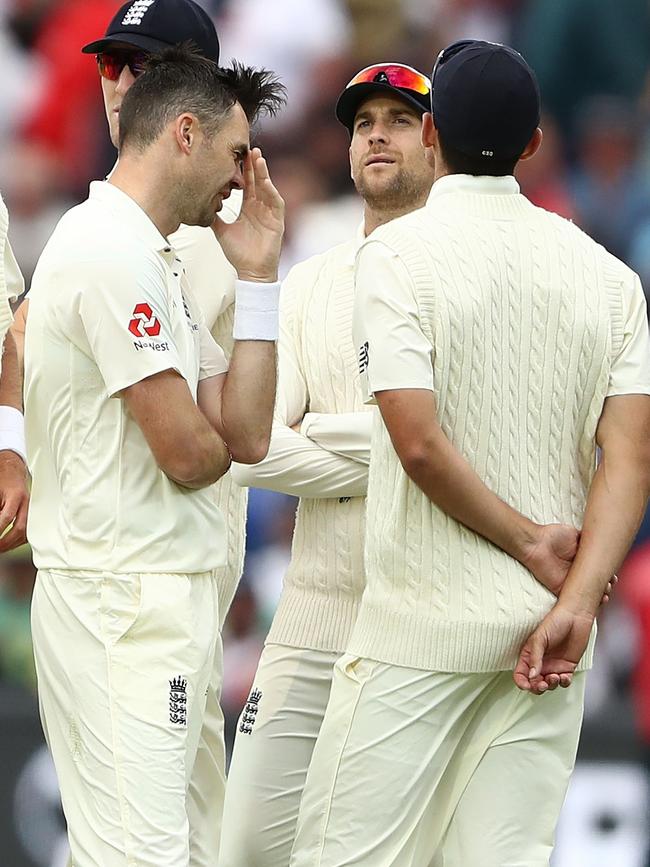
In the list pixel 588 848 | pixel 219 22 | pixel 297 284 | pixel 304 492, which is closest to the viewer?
pixel 304 492

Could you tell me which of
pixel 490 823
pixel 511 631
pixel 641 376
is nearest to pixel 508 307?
pixel 641 376

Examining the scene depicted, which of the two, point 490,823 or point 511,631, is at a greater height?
point 511,631

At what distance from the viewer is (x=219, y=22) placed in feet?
22.6

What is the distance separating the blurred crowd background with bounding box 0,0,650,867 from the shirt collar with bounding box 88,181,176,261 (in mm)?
3393

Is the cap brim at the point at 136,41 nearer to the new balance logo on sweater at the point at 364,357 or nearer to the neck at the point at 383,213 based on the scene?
the neck at the point at 383,213

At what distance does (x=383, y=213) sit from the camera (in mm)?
3953

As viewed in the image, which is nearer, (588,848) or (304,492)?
(304,492)

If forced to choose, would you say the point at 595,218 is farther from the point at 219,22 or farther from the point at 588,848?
the point at 588,848

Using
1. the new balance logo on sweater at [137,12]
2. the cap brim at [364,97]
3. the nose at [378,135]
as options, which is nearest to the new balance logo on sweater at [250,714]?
the nose at [378,135]

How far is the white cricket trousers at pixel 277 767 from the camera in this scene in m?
3.81

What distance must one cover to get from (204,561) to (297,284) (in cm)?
126

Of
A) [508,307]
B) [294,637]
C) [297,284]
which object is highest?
[508,307]

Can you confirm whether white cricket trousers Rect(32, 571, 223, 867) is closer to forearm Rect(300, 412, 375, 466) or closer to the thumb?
the thumb

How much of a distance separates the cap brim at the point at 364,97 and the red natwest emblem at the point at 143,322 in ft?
4.65
